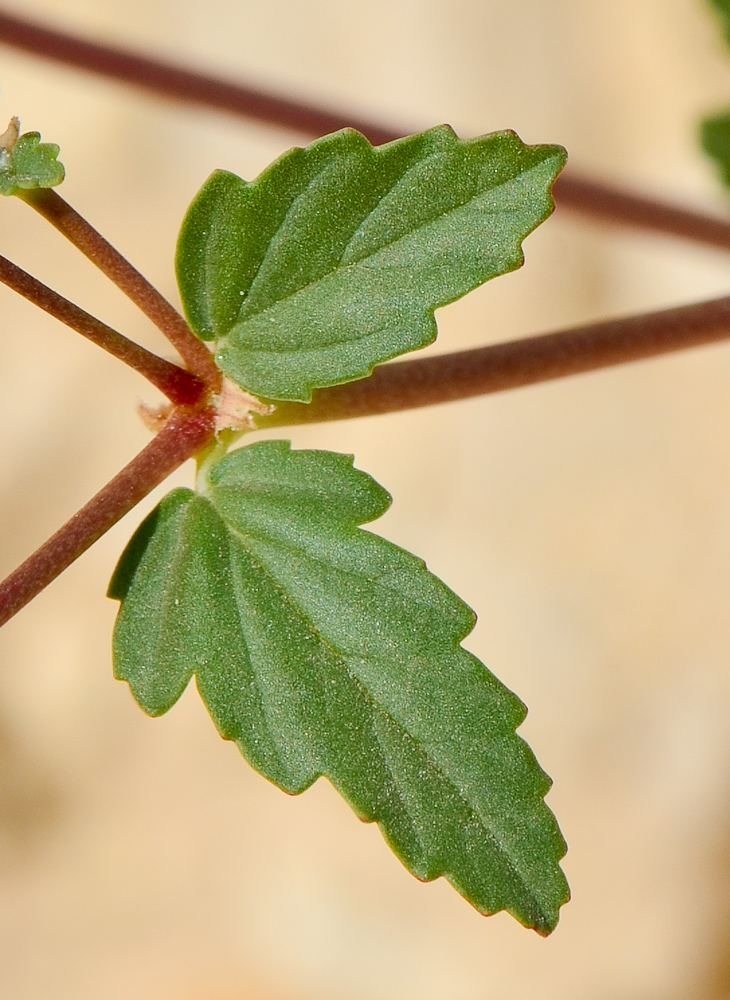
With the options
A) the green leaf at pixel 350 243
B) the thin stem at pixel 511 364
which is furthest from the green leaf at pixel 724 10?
the green leaf at pixel 350 243

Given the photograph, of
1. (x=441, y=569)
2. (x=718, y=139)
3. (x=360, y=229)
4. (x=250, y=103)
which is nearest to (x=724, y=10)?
(x=718, y=139)

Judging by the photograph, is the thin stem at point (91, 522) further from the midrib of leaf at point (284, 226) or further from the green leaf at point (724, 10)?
the green leaf at point (724, 10)

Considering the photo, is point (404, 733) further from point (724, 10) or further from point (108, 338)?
point (724, 10)

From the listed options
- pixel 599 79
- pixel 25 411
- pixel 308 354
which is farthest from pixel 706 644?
pixel 308 354

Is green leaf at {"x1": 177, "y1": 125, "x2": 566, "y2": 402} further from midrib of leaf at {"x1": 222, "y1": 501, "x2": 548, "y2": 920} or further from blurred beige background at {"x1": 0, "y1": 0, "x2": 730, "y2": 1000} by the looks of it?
blurred beige background at {"x1": 0, "y1": 0, "x2": 730, "y2": 1000}

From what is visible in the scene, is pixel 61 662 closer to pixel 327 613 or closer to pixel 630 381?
pixel 630 381
